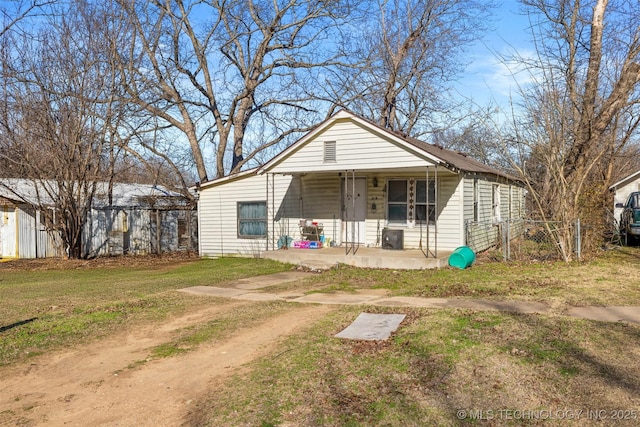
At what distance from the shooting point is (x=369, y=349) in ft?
19.6

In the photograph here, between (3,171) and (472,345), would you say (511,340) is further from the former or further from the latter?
(3,171)

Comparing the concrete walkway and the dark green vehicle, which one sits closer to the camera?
the concrete walkway

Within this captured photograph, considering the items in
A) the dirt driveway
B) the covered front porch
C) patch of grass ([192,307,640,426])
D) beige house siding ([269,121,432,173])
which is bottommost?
the dirt driveway

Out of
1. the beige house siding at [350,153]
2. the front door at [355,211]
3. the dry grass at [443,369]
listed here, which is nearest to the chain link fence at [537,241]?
the beige house siding at [350,153]

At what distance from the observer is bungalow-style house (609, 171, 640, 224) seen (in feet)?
82.5

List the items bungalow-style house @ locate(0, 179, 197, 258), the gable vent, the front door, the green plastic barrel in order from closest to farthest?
the green plastic barrel → the gable vent → the front door → bungalow-style house @ locate(0, 179, 197, 258)

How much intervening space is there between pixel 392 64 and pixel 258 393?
25089mm

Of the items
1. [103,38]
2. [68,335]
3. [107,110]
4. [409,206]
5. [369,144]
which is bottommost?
[68,335]

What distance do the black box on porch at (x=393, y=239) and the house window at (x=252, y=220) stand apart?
15.5 feet

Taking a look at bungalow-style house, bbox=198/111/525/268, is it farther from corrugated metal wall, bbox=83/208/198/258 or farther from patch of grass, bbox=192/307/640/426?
patch of grass, bbox=192/307/640/426

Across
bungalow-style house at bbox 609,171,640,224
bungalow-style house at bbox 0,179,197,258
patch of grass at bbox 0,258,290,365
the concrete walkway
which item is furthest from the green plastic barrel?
bungalow-style house at bbox 609,171,640,224

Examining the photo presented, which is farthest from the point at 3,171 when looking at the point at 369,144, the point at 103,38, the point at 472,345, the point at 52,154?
the point at 472,345

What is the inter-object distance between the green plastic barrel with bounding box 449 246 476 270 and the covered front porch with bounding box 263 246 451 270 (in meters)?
0.21

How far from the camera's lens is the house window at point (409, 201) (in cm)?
1517
